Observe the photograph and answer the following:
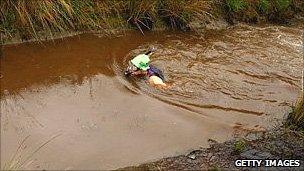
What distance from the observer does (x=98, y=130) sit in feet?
20.2

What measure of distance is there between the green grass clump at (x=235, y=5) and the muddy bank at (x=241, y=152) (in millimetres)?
4615

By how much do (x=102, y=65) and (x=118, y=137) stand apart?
2162 mm

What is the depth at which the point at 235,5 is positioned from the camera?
1055 cm

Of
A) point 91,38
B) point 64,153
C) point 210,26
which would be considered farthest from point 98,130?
point 210,26

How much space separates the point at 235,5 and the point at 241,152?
533cm

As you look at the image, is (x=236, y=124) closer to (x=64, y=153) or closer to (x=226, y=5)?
(x=64, y=153)

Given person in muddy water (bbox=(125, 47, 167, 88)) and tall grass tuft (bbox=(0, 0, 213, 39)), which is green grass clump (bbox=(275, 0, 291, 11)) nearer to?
tall grass tuft (bbox=(0, 0, 213, 39))

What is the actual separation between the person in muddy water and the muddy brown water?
130 mm

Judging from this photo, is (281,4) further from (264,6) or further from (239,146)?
(239,146)

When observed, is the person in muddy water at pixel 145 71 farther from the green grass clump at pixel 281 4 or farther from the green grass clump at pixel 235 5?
the green grass clump at pixel 281 4

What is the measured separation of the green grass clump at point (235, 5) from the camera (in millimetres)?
10531

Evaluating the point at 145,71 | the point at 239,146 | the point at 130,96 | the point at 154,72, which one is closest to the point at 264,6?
the point at 154,72

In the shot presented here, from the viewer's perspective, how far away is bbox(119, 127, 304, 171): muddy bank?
223 inches

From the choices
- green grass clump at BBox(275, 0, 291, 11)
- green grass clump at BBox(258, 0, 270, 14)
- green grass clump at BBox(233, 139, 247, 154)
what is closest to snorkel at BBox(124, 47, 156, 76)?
green grass clump at BBox(233, 139, 247, 154)
